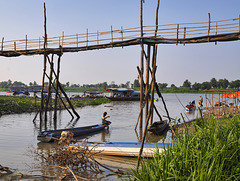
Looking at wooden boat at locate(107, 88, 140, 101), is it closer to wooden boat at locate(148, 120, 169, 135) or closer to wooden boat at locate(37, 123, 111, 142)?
wooden boat at locate(37, 123, 111, 142)

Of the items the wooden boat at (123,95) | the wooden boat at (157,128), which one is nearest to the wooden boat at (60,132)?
the wooden boat at (157,128)

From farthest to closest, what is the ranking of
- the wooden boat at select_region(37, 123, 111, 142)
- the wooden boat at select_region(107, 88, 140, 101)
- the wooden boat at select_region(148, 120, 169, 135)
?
the wooden boat at select_region(107, 88, 140, 101) < the wooden boat at select_region(148, 120, 169, 135) < the wooden boat at select_region(37, 123, 111, 142)

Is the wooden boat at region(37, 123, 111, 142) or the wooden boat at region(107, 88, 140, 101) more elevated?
the wooden boat at region(107, 88, 140, 101)

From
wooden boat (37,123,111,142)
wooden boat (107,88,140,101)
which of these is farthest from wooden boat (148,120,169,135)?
wooden boat (107,88,140,101)

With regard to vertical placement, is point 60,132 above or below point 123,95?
below

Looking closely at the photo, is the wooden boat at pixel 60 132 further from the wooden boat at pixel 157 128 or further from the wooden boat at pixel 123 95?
the wooden boat at pixel 123 95

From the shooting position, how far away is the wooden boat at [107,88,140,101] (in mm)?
54125

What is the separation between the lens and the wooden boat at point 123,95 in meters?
54.1

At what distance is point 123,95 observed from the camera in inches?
2208

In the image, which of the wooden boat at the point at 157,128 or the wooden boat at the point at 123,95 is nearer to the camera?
the wooden boat at the point at 157,128

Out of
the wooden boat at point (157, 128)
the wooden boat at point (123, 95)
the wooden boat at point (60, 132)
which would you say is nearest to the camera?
the wooden boat at point (60, 132)

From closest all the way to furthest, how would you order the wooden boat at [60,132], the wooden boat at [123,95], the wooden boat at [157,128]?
1. the wooden boat at [60,132]
2. the wooden boat at [157,128]
3. the wooden boat at [123,95]

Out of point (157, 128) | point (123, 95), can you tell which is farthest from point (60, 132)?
point (123, 95)

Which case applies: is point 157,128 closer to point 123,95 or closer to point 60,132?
point 60,132
